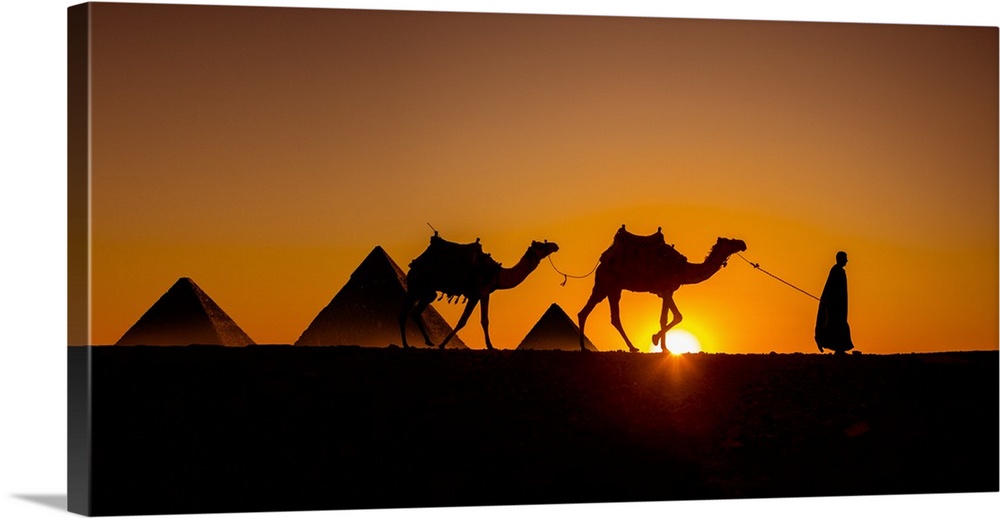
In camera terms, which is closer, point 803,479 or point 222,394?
point 222,394

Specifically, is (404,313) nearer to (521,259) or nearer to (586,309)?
(521,259)

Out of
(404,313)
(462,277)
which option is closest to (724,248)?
(462,277)

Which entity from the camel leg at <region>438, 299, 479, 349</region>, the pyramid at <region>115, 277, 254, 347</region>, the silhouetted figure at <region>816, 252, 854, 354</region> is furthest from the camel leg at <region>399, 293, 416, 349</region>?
the silhouetted figure at <region>816, 252, 854, 354</region>

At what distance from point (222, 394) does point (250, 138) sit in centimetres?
177

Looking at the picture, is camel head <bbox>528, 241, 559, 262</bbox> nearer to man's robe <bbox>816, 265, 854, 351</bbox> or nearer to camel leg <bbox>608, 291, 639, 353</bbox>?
camel leg <bbox>608, 291, 639, 353</bbox>

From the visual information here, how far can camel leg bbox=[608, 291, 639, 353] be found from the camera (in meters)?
14.3

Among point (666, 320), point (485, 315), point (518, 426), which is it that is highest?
point (485, 315)

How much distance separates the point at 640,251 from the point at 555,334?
0.89 metres

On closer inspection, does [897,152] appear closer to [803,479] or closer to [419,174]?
[803,479]

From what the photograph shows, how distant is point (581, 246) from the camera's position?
14.1 metres

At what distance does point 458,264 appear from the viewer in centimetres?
1396

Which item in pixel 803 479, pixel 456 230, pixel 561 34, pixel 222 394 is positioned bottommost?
pixel 803 479

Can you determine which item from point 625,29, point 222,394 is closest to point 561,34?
point 625,29

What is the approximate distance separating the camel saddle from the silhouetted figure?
2.42 meters
